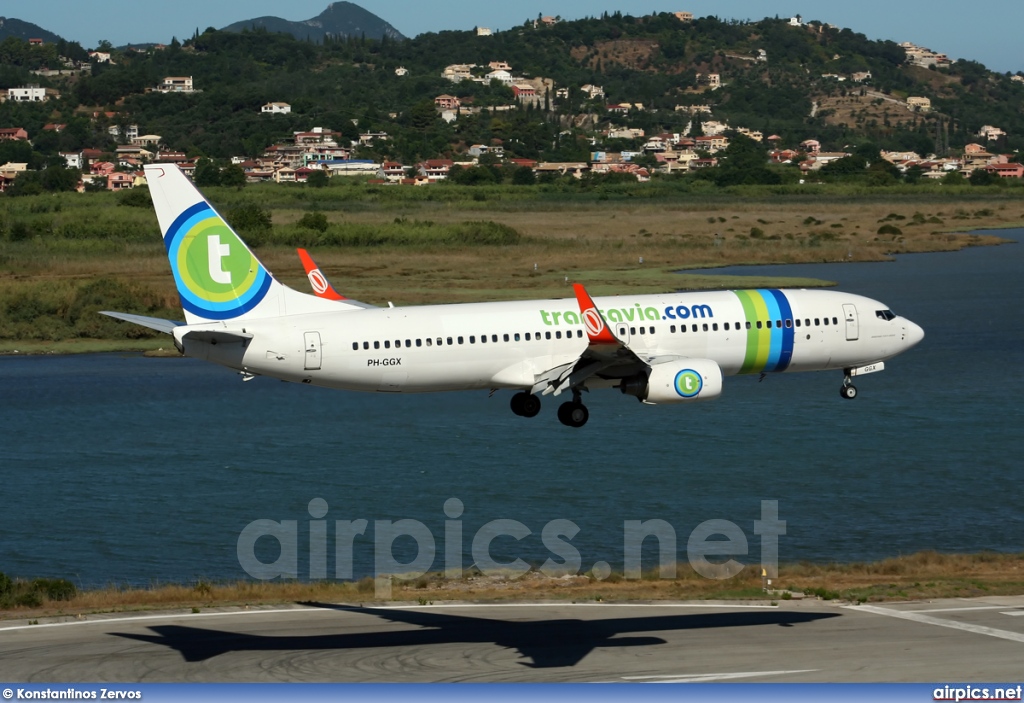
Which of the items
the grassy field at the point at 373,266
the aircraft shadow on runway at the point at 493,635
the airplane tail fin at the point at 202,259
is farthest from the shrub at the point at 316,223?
the aircraft shadow on runway at the point at 493,635

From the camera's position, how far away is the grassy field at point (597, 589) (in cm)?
6775

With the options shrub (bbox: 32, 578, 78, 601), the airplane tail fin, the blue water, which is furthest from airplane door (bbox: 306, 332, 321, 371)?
shrub (bbox: 32, 578, 78, 601)

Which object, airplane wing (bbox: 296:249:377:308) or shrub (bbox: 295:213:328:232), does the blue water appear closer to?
airplane wing (bbox: 296:249:377:308)

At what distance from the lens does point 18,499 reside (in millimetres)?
90750

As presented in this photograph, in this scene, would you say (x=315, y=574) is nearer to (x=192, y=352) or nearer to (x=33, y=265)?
(x=192, y=352)

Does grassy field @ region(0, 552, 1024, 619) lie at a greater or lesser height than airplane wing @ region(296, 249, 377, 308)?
lesser

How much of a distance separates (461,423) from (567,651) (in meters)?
55.7

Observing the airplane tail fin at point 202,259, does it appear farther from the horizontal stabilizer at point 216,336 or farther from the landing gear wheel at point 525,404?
the landing gear wheel at point 525,404

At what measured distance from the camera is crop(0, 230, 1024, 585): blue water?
83000 millimetres

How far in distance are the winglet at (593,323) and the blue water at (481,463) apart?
20976 millimetres

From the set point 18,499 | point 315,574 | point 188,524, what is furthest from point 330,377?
point 18,499

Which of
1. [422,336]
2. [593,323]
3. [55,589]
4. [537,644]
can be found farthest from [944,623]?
[55,589]

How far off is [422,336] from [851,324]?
67.1 feet

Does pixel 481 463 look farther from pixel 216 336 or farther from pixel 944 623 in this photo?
pixel 944 623
